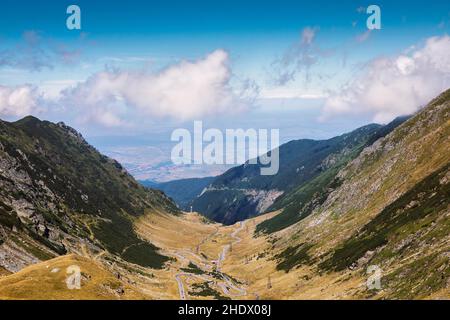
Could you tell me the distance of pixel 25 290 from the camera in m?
101

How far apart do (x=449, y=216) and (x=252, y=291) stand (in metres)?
91.0

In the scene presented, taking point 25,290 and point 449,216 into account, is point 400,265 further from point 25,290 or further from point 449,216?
point 25,290

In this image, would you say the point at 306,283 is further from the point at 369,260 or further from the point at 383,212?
the point at 383,212

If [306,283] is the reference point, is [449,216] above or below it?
above

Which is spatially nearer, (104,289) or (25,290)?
(25,290)

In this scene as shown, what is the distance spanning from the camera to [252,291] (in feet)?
639

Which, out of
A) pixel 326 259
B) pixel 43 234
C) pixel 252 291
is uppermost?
pixel 43 234
